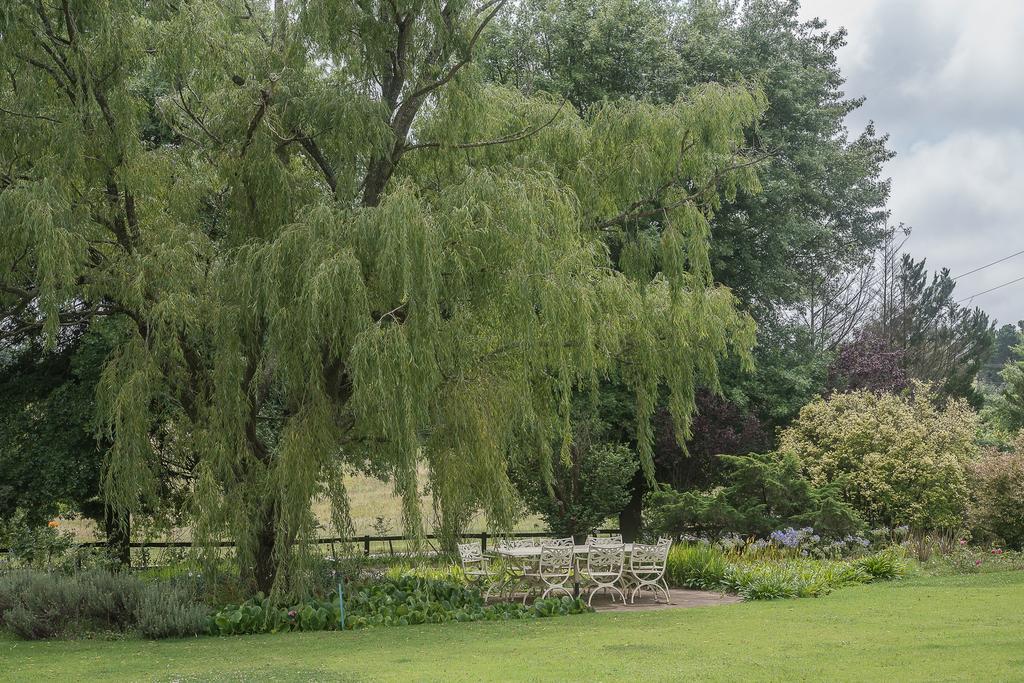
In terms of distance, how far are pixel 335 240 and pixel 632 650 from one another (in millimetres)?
4876

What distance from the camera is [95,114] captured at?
→ 10406 mm

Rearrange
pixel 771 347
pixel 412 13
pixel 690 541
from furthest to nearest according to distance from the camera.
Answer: pixel 771 347
pixel 690 541
pixel 412 13

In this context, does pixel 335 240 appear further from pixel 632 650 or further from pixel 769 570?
pixel 769 570

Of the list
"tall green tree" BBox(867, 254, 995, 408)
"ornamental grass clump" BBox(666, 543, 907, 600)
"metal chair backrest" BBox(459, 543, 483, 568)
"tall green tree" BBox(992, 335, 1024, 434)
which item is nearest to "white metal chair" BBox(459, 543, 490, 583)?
"metal chair backrest" BBox(459, 543, 483, 568)

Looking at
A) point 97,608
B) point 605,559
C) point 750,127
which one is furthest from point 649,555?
point 750,127

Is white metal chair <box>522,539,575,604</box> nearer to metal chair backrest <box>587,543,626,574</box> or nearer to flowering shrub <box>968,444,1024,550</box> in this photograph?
metal chair backrest <box>587,543,626,574</box>

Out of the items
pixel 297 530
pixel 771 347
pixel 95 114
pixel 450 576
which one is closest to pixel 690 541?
pixel 450 576

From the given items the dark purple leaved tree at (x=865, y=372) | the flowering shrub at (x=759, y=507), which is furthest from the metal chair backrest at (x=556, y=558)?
the dark purple leaved tree at (x=865, y=372)

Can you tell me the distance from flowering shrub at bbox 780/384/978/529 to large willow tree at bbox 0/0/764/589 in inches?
275

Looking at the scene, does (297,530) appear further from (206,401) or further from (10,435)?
(10,435)

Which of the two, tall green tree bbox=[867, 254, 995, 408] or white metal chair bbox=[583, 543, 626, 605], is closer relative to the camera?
white metal chair bbox=[583, 543, 626, 605]

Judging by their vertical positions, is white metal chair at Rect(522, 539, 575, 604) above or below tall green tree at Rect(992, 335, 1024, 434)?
below

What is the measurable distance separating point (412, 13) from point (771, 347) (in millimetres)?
14302

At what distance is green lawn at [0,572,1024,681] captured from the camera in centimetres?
800
